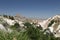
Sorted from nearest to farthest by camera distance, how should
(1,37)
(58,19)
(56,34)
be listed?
(1,37)
(56,34)
(58,19)

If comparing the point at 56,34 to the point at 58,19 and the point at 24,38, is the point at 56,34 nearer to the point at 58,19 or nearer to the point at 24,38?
the point at 58,19

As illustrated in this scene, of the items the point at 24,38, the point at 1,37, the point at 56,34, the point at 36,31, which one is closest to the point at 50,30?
the point at 56,34

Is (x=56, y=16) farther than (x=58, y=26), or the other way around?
(x=56, y=16)

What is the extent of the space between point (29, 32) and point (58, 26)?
2.92 m

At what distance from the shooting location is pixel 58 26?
11.2 meters

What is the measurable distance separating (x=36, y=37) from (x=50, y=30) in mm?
2058

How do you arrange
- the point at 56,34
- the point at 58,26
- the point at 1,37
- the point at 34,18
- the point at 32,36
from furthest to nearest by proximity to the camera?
the point at 34,18 → the point at 58,26 → the point at 56,34 → the point at 32,36 → the point at 1,37

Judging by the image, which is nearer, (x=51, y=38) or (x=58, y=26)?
(x=51, y=38)

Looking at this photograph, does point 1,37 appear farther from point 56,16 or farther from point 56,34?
point 56,16

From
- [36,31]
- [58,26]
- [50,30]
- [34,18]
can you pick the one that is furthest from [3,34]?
[34,18]

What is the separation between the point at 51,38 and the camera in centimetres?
888

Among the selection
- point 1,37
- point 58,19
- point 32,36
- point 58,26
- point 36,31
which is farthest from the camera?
point 58,19

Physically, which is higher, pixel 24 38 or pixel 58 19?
pixel 58 19

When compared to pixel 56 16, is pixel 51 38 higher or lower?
lower
